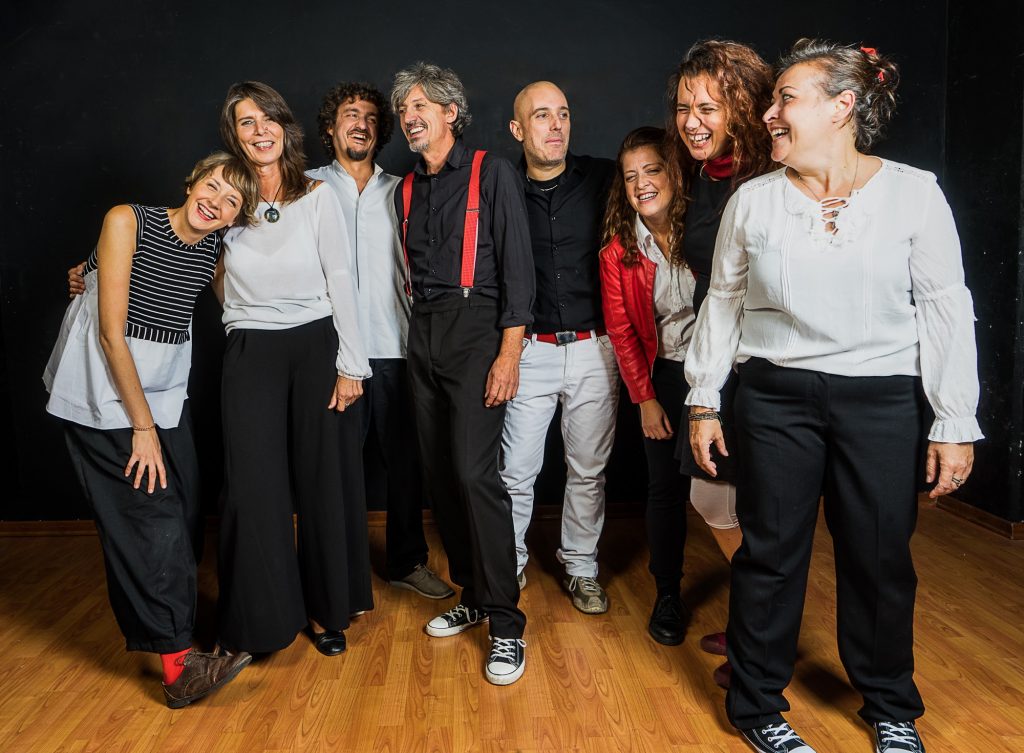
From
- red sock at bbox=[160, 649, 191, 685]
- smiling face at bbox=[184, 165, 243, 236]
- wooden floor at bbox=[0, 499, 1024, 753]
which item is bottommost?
wooden floor at bbox=[0, 499, 1024, 753]

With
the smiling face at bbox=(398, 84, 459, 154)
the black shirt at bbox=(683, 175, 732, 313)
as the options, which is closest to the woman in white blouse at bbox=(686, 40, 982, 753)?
the black shirt at bbox=(683, 175, 732, 313)

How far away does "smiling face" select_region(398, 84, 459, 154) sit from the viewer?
2646 mm

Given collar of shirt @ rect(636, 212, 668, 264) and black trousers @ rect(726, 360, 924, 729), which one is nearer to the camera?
black trousers @ rect(726, 360, 924, 729)

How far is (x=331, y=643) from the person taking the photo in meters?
2.67

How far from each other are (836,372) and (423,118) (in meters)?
1.47

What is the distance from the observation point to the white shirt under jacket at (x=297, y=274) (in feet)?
8.04

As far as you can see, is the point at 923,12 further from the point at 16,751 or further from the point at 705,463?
the point at 16,751

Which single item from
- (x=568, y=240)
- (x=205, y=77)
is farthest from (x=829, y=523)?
(x=205, y=77)

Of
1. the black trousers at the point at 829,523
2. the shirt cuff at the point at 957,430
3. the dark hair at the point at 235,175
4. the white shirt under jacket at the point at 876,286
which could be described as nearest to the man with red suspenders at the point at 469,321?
the dark hair at the point at 235,175

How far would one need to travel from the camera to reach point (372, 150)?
3.15 m

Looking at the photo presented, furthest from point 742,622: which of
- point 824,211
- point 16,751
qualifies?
point 16,751

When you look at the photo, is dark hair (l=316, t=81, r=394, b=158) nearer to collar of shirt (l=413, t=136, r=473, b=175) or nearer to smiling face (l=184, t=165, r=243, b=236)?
collar of shirt (l=413, t=136, r=473, b=175)

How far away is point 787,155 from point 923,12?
8.60 feet

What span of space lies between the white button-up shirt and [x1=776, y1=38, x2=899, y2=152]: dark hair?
2.37 ft
